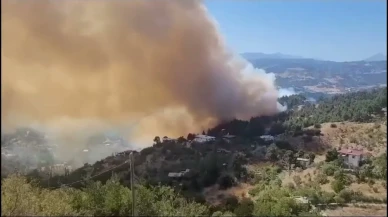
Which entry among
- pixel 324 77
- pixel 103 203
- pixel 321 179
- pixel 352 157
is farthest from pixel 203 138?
pixel 324 77

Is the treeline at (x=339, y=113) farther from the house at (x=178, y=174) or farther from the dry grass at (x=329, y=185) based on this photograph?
the house at (x=178, y=174)

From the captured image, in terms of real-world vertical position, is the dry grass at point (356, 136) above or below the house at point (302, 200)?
above

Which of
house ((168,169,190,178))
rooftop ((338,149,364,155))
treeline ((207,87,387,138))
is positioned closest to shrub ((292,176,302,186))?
rooftop ((338,149,364,155))

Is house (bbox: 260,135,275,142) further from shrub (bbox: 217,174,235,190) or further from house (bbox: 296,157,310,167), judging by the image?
shrub (bbox: 217,174,235,190)

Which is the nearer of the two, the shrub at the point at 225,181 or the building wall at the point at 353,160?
the building wall at the point at 353,160

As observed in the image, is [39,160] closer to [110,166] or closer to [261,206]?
[110,166]

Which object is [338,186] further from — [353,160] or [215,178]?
[215,178]

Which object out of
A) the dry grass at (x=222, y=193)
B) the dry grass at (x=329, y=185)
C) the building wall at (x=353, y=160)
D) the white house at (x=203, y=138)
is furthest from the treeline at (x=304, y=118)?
the dry grass at (x=222, y=193)

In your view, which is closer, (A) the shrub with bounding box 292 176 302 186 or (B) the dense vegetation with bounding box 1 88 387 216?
(B) the dense vegetation with bounding box 1 88 387 216
